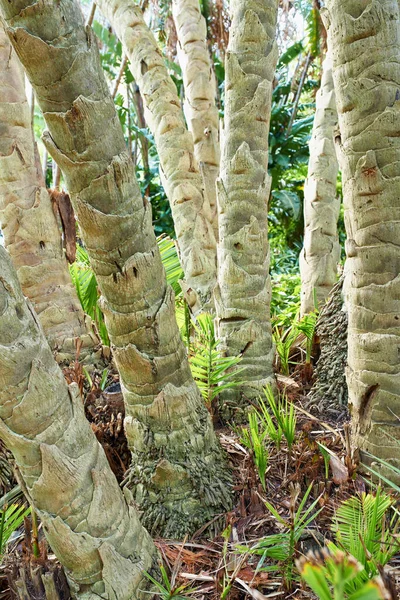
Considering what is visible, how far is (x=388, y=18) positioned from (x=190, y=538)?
1.67 m

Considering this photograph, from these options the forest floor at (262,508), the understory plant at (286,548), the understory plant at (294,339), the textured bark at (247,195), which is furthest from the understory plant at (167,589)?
the understory plant at (294,339)

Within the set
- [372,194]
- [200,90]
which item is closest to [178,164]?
[200,90]

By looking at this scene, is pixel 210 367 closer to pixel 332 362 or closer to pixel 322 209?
pixel 332 362

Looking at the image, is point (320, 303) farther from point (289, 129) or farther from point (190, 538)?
point (289, 129)

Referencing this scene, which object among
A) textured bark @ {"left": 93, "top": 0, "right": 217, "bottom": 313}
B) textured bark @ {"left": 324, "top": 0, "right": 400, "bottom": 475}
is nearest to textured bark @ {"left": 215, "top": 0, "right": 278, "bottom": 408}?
textured bark @ {"left": 324, "top": 0, "right": 400, "bottom": 475}

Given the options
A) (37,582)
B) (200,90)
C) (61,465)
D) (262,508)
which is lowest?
(262,508)

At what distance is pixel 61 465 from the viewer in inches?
43.4

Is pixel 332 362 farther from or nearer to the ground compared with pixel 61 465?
nearer to the ground

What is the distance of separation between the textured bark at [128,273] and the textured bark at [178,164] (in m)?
1.17

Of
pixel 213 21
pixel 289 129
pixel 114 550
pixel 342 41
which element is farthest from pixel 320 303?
pixel 213 21

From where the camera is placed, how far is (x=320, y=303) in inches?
115

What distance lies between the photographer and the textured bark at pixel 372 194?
4.92 ft

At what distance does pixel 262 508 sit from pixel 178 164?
75.0 inches

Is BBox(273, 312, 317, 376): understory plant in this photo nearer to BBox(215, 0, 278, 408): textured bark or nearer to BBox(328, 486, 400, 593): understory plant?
BBox(215, 0, 278, 408): textured bark
